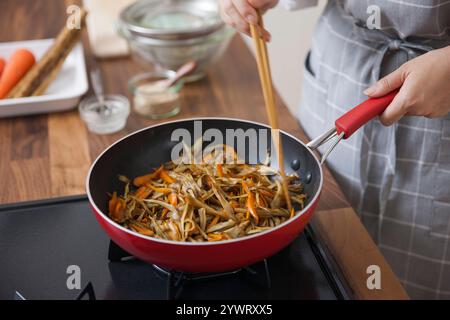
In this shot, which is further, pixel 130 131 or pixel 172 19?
pixel 172 19

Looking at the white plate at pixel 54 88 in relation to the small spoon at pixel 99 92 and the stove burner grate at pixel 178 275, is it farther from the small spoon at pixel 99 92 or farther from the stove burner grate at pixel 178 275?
the stove burner grate at pixel 178 275

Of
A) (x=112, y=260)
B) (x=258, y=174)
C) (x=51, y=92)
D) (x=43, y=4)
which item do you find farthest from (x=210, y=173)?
(x=43, y=4)

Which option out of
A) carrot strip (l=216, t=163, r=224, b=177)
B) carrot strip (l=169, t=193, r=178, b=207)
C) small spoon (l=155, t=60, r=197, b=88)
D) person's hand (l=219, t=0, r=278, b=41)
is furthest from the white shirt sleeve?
carrot strip (l=169, t=193, r=178, b=207)

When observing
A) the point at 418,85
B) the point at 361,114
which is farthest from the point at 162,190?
the point at 418,85

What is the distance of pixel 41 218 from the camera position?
1090mm

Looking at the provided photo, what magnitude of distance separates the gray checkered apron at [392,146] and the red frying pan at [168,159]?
229 millimetres

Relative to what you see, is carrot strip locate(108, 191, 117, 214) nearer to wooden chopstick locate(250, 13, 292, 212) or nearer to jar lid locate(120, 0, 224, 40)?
wooden chopstick locate(250, 13, 292, 212)

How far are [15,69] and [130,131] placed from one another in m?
0.42

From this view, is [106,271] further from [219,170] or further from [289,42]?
[289,42]

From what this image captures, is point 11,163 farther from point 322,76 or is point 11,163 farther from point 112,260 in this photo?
point 322,76

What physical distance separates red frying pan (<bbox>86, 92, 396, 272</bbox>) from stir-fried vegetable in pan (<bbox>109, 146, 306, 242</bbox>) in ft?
0.11

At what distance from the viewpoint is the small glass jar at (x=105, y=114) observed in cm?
140

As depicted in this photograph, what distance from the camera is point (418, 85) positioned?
3.44 ft

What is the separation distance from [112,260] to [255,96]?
0.74 meters
